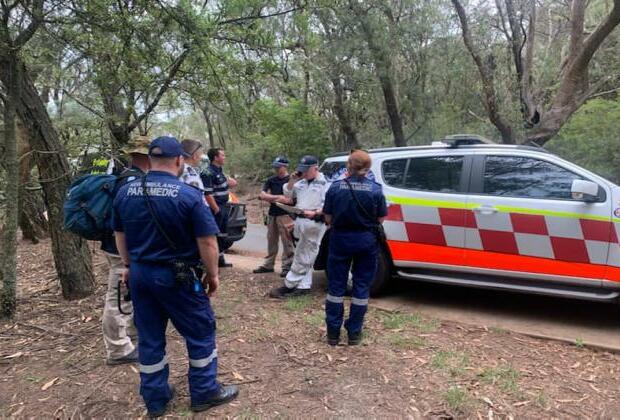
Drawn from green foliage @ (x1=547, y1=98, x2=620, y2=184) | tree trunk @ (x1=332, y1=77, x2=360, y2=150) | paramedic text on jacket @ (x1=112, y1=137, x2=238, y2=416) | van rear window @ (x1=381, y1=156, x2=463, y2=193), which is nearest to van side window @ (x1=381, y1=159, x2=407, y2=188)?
van rear window @ (x1=381, y1=156, x2=463, y2=193)

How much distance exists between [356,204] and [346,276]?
0.65 m

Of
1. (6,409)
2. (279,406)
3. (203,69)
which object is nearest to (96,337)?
(6,409)

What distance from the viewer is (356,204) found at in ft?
12.9

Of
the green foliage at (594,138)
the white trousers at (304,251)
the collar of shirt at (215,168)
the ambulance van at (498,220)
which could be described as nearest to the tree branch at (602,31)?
the green foliage at (594,138)

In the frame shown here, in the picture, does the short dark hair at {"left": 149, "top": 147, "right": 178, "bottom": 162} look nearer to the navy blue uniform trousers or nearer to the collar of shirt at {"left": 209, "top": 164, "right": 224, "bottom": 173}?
the navy blue uniform trousers

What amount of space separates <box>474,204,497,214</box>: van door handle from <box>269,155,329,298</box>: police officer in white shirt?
1.71m

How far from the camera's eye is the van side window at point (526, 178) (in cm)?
452

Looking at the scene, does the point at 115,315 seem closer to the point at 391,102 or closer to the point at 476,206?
the point at 476,206

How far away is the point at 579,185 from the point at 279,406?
327 cm

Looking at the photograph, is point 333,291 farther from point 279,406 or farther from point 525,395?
point 525,395

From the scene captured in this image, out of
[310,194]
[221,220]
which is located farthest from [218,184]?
[310,194]

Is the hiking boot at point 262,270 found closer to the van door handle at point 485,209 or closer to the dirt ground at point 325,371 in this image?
the dirt ground at point 325,371

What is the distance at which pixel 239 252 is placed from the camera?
937cm

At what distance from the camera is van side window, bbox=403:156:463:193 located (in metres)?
5.06
